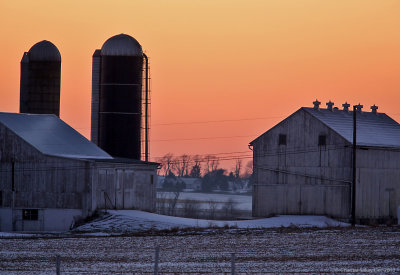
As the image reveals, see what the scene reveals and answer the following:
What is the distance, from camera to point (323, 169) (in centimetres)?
5575

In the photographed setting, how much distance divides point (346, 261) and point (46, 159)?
26.6 m

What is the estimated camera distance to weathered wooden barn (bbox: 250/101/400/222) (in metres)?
54.9

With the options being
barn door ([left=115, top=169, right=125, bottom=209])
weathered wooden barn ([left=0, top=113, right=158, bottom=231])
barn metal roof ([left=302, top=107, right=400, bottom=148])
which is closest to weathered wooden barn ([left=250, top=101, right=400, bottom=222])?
barn metal roof ([left=302, top=107, right=400, bottom=148])

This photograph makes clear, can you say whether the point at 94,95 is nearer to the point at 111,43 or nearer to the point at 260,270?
the point at 111,43

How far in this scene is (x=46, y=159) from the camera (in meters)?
52.2

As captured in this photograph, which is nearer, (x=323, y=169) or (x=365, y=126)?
(x=323, y=169)

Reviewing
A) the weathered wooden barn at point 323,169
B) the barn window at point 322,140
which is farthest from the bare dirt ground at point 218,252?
the barn window at point 322,140

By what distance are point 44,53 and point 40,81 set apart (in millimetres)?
2282

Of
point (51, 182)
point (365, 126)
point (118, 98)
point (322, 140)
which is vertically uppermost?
point (118, 98)

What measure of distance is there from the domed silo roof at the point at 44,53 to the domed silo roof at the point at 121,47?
5290 mm

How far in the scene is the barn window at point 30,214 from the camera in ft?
172

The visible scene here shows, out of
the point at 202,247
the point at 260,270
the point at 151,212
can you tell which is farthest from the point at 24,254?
the point at 151,212

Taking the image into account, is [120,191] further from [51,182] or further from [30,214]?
[30,214]

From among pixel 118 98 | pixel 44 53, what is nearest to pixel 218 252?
pixel 118 98
